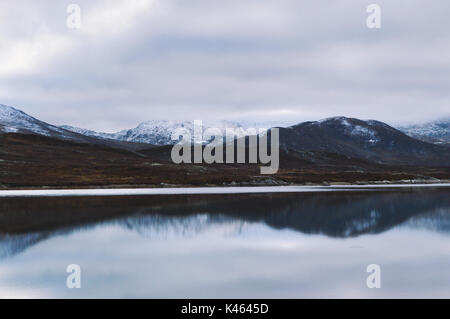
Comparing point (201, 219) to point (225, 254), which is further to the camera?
point (201, 219)

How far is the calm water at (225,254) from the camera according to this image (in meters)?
16.8

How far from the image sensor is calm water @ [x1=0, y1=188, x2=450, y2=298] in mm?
16828

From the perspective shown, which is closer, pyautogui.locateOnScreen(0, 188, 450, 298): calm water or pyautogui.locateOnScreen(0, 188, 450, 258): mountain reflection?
pyautogui.locateOnScreen(0, 188, 450, 298): calm water

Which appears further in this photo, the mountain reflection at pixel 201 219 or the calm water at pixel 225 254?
the mountain reflection at pixel 201 219

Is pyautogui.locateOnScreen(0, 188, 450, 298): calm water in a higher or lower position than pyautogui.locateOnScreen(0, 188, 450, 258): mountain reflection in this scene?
higher

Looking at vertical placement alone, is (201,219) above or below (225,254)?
below

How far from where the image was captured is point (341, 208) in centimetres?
4750

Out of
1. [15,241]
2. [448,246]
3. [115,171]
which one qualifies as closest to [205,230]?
[15,241]

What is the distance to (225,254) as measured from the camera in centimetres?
2377

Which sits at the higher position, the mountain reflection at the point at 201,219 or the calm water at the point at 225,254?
the calm water at the point at 225,254

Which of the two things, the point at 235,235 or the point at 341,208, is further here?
the point at 341,208
